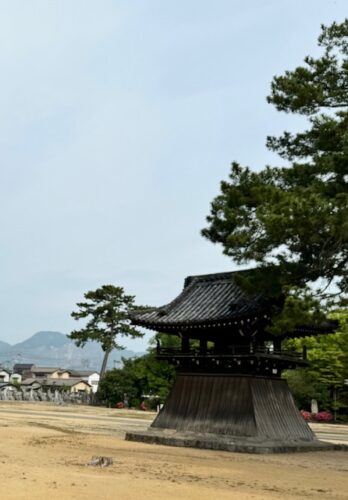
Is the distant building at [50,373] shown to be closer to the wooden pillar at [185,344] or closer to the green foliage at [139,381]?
the green foliage at [139,381]

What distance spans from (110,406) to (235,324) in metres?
45.3

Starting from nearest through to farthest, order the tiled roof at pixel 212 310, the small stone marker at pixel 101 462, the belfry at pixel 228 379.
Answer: the small stone marker at pixel 101 462 → the belfry at pixel 228 379 → the tiled roof at pixel 212 310

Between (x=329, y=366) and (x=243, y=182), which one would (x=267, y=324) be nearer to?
(x=243, y=182)

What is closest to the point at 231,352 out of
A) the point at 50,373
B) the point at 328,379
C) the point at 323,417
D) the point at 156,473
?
the point at 156,473

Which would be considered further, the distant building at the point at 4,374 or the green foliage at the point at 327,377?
the distant building at the point at 4,374

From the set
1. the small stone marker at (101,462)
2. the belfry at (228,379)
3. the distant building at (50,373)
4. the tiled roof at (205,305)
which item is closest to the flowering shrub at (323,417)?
the belfry at (228,379)

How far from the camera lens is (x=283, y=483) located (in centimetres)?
1266

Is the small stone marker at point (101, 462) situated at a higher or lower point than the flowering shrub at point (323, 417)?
higher

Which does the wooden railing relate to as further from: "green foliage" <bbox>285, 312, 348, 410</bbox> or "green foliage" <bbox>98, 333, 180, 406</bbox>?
"green foliage" <bbox>98, 333, 180, 406</bbox>

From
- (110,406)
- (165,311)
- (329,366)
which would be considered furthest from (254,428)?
(110,406)

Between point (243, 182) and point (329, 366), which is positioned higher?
point (243, 182)

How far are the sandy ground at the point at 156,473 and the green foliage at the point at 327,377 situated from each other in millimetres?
30851

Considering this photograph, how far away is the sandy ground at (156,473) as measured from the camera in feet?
34.3

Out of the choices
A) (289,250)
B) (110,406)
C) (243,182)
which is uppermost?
(243,182)
